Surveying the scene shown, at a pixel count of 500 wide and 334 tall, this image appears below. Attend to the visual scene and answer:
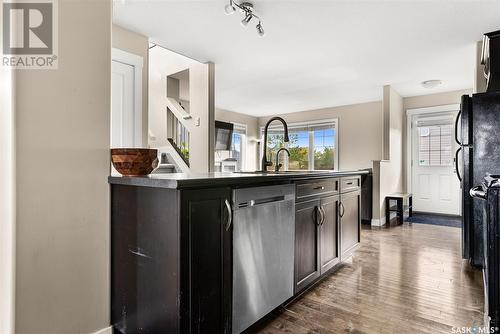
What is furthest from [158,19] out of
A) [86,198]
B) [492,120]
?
[492,120]

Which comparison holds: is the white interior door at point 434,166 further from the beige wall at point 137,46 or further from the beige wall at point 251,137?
Result: the beige wall at point 137,46

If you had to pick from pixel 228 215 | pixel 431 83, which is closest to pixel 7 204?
pixel 228 215

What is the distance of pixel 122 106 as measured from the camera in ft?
9.96

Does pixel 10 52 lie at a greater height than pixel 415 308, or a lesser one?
greater

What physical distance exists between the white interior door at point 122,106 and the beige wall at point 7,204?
1.68 m

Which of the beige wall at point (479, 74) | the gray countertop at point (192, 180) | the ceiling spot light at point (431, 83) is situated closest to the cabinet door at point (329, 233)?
the gray countertop at point (192, 180)

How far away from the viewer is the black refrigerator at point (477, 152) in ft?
8.36

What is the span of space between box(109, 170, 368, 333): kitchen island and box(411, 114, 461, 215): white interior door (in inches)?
197

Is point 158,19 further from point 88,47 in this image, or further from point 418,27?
point 418,27

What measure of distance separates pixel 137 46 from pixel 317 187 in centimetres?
246

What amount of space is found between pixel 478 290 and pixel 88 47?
3.22 meters

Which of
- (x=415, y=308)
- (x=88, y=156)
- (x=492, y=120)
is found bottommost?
(x=415, y=308)

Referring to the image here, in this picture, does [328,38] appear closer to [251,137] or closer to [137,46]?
[137,46]

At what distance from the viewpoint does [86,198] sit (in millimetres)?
1479
